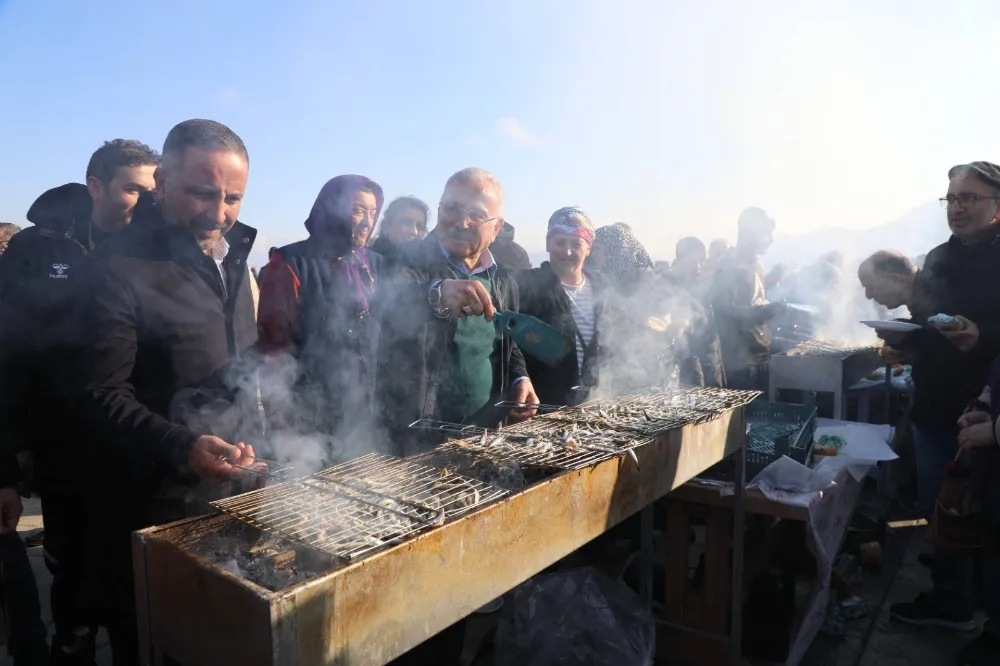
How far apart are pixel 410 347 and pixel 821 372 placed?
5.11m

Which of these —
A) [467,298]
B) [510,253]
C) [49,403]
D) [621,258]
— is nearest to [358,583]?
[467,298]

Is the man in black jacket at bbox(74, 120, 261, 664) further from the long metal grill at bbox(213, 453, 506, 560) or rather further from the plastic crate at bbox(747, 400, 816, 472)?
the plastic crate at bbox(747, 400, 816, 472)

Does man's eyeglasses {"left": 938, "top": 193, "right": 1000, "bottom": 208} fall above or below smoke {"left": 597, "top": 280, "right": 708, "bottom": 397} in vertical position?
above

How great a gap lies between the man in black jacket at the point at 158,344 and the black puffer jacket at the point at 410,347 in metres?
0.71

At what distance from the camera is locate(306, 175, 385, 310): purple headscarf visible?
2898 millimetres

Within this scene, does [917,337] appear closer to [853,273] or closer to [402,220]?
[402,220]

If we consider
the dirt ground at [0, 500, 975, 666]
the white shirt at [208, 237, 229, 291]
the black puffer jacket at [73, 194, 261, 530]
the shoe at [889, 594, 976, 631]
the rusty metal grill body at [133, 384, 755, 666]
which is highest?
the white shirt at [208, 237, 229, 291]

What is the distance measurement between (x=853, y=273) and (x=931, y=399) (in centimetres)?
827

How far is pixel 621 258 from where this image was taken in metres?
4.70

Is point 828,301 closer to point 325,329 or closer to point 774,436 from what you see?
point 774,436

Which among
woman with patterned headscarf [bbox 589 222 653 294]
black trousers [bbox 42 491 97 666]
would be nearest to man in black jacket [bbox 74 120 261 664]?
black trousers [bbox 42 491 97 666]

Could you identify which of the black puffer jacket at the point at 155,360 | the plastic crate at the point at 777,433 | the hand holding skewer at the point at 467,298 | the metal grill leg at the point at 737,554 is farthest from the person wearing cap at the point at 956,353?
the black puffer jacket at the point at 155,360

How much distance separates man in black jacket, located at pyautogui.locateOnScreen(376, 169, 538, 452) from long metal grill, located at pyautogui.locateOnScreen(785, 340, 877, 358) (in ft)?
15.2

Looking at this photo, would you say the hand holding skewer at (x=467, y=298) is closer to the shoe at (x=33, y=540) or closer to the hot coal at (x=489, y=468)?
the hot coal at (x=489, y=468)
